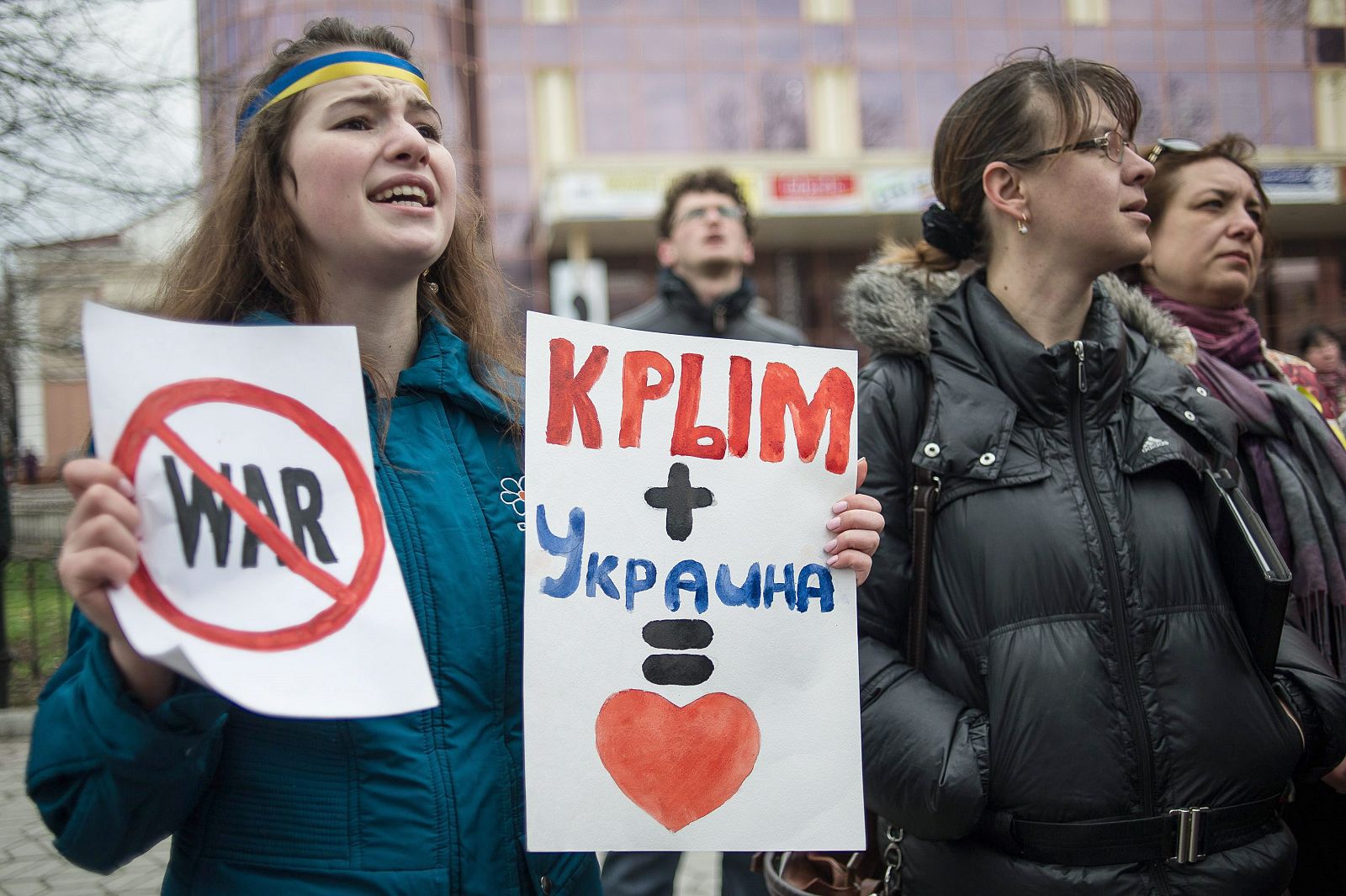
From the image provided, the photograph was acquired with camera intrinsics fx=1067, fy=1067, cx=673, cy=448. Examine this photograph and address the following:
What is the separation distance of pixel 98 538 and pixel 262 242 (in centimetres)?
60

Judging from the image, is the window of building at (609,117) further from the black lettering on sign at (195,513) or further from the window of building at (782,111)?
the black lettering on sign at (195,513)

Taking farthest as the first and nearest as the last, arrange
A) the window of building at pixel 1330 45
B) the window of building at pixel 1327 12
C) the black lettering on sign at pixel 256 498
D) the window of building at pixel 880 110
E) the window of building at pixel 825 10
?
the window of building at pixel 880 110 < the window of building at pixel 825 10 < the window of building at pixel 1330 45 < the window of building at pixel 1327 12 < the black lettering on sign at pixel 256 498

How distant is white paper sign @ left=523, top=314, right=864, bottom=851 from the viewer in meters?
1.49

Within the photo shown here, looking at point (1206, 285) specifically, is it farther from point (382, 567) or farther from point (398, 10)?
point (398, 10)

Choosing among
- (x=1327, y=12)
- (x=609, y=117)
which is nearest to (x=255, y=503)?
(x=1327, y=12)

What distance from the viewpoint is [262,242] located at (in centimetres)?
159

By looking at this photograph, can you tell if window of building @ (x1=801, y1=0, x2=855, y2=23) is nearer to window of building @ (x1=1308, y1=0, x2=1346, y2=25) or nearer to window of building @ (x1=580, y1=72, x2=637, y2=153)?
window of building @ (x1=580, y1=72, x2=637, y2=153)

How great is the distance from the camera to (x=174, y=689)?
1300 millimetres

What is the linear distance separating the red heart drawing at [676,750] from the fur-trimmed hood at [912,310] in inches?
34.9

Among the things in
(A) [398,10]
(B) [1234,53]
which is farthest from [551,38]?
(B) [1234,53]

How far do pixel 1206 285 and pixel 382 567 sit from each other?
7.38 ft

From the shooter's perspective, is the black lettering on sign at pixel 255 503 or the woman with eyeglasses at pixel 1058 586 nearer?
the black lettering on sign at pixel 255 503

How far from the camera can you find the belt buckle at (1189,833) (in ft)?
5.90

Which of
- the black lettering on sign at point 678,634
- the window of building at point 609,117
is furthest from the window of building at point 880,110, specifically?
the black lettering on sign at point 678,634
